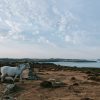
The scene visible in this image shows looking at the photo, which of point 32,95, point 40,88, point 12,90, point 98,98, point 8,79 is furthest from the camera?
point 8,79

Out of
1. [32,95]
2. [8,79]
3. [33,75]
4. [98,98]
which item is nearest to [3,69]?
[8,79]

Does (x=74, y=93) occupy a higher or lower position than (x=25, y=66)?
lower

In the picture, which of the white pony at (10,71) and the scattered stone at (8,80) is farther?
the white pony at (10,71)

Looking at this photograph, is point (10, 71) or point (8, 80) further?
point (10, 71)

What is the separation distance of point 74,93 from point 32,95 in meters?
2.76

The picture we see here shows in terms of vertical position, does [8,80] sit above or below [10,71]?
below

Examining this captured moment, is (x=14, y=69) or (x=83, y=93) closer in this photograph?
(x=83, y=93)

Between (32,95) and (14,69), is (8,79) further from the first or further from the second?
(32,95)

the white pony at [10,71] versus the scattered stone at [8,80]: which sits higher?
the white pony at [10,71]

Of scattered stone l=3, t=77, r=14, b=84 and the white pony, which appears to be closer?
scattered stone l=3, t=77, r=14, b=84

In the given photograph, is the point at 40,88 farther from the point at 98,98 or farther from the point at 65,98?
the point at 98,98

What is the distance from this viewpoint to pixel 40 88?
19.2 m

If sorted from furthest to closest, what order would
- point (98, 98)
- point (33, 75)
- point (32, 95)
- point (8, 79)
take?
point (33, 75)
point (8, 79)
point (32, 95)
point (98, 98)

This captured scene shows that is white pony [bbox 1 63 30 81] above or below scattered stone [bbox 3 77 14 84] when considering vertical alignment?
above
